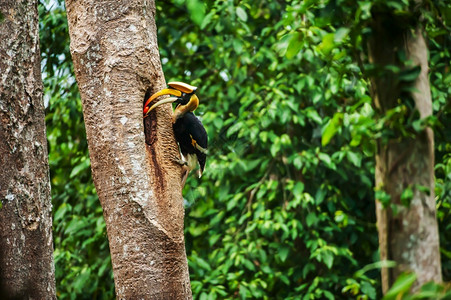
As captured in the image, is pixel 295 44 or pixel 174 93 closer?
pixel 295 44

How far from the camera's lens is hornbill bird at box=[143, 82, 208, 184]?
8.67ft

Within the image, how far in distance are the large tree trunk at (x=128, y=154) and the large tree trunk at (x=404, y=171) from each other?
3.80ft

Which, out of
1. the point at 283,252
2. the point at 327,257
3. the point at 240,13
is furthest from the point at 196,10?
the point at 283,252

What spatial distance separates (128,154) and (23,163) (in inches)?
31.5

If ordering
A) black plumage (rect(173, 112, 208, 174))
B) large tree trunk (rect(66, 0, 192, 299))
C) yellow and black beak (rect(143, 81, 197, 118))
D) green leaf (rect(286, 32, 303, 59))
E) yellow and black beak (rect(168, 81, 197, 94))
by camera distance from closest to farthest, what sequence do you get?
green leaf (rect(286, 32, 303, 59)), large tree trunk (rect(66, 0, 192, 299)), yellow and black beak (rect(143, 81, 197, 118)), yellow and black beak (rect(168, 81, 197, 94)), black plumage (rect(173, 112, 208, 174))

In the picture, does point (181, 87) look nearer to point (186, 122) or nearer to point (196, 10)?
point (186, 122)

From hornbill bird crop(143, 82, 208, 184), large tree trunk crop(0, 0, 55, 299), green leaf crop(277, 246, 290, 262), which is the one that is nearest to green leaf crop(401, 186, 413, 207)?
hornbill bird crop(143, 82, 208, 184)

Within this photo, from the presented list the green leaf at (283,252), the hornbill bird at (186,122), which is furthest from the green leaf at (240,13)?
the green leaf at (283,252)

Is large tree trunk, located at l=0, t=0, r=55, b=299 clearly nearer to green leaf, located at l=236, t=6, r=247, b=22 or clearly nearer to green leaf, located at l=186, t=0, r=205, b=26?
green leaf, located at l=236, t=6, r=247, b=22

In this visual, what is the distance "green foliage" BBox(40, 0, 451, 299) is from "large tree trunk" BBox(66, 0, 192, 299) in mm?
1485

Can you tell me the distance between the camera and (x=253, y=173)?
4.97 m

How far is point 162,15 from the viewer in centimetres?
508

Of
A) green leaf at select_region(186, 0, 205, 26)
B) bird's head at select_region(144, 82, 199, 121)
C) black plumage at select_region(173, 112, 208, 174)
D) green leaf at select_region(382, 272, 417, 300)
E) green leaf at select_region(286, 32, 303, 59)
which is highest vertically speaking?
bird's head at select_region(144, 82, 199, 121)

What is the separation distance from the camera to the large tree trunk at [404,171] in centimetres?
142
